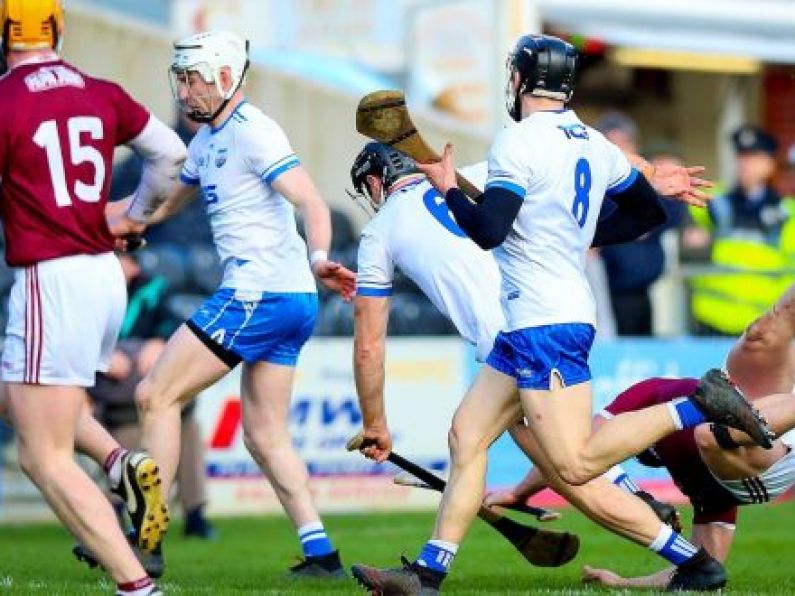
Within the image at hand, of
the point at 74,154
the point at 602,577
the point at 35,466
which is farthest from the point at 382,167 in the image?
the point at 35,466

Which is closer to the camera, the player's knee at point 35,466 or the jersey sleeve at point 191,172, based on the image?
the player's knee at point 35,466

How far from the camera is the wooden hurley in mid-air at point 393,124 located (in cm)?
866

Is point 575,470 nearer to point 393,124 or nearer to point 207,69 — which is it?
point 393,124

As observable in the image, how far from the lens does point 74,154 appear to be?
27.0ft

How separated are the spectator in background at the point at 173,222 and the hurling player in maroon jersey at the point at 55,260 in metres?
8.32

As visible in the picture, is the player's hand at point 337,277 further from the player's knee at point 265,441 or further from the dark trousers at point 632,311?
the dark trousers at point 632,311

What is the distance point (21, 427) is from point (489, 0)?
493 inches

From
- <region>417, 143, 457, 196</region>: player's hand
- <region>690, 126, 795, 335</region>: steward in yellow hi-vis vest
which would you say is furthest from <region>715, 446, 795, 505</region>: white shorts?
<region>690, 126, 795, 335</region>: steward in yellow hi-vis vest

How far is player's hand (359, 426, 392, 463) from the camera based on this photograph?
31.8 feet

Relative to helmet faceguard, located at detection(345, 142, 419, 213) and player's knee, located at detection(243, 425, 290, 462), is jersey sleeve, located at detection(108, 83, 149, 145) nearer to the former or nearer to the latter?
helmet faceguard, located at detection(345, 142, 419, 213)

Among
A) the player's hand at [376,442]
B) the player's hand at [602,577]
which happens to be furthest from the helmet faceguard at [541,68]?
the player's hand at [602,577]

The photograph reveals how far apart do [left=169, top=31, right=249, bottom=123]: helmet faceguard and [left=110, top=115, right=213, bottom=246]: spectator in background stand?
20.6 ft

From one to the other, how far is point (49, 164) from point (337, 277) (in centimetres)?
169

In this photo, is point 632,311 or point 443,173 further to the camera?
point 632,311
